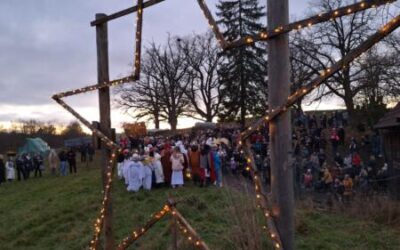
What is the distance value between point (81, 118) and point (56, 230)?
8632 mm

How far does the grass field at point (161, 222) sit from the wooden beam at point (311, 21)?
331 centimetres

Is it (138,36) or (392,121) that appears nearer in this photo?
(138,36)

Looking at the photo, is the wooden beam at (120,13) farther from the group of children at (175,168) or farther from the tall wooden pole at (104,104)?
the group of children at (175,168)

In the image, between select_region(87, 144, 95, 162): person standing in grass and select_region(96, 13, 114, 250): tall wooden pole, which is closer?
select_region(96, 13, 114, 250): tall wooden pole

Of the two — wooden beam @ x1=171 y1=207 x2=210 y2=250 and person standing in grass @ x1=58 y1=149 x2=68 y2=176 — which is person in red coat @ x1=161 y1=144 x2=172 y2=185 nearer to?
person standing in grass @ x1=58 y1=149 x2=68 y2=176

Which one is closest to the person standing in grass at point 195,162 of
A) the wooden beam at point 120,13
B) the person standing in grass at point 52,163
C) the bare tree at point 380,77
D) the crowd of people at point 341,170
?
the crowd of people at point 341,170

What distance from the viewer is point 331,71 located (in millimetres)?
4734

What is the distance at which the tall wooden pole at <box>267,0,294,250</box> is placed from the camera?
16.5 feet

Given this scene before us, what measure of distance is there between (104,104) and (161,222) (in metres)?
6.32

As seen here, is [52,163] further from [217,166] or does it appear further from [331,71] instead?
[331,71]

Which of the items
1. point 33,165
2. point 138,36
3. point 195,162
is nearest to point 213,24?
point 138,36

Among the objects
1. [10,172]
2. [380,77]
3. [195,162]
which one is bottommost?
[10,172]

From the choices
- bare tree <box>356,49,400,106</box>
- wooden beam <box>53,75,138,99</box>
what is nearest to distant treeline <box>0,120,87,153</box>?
bare tree <box>356,49,400,106</box>

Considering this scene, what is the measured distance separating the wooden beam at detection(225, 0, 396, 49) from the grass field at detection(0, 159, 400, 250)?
3.31 m
